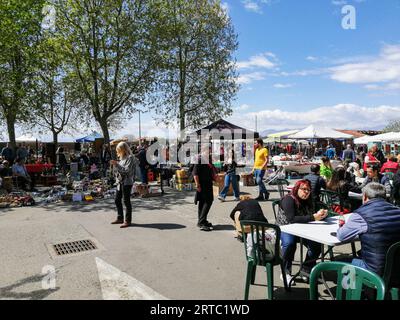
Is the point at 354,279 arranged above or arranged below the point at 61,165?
below

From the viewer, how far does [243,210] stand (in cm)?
494

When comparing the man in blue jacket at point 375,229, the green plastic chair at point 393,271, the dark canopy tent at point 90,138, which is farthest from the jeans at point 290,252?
the dark canopy tent at point 90,138

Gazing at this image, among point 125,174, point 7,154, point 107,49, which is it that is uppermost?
point 107,49

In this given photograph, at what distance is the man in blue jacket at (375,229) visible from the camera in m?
2.86

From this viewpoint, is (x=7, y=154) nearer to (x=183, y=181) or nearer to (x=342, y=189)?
(x=183, y=181)

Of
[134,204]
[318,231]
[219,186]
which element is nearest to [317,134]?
[219,186]

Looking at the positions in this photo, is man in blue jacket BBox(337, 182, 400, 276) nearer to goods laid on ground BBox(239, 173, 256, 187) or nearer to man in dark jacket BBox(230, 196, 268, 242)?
man in dark jacket BBox(230, 196, 268, 242)

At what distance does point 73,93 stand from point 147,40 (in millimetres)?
6346

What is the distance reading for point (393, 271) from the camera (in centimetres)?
284

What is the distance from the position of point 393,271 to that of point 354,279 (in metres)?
0.80

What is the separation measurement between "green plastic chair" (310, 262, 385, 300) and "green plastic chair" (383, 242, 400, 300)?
666 millimetres

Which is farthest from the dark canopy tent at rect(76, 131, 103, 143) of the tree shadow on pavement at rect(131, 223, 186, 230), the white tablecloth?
the white tablecloth
